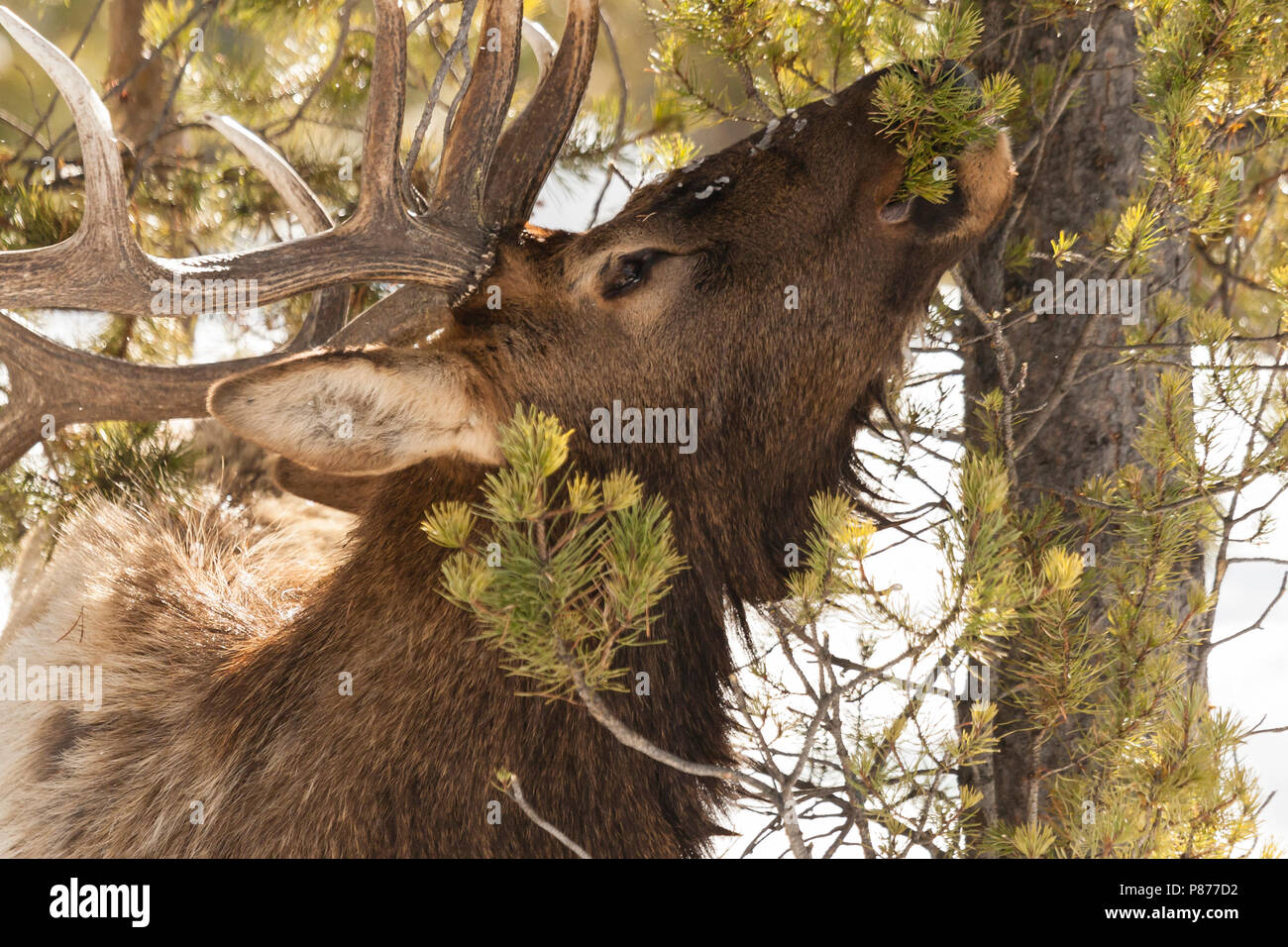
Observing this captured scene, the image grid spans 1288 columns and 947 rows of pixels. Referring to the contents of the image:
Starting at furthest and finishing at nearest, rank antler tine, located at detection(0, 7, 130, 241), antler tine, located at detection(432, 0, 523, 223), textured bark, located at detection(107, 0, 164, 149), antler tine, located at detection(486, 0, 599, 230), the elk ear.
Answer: textured bark, located at detection(107, 0, 164, 149)
antler tine, located at detection(486, 0, 599, 230)
antler tine, located at detection(432, 0, 523, 223)
antler tine, located at detection(0, 7, 130, 241)
the elk ear

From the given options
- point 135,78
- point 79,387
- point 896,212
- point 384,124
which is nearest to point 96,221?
point 79,387

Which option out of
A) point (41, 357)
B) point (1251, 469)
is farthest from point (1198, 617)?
point (41, 357)

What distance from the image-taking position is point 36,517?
341cm

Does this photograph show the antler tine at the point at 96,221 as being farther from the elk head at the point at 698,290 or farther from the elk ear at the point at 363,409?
the elk ear at the point at 363,409

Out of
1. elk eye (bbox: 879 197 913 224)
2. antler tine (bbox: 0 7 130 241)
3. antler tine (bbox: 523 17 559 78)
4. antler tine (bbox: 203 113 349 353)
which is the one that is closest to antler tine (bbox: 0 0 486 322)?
antler tine (bbox: 0 7 130 241)

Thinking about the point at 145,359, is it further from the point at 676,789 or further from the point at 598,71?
the point at 598,71

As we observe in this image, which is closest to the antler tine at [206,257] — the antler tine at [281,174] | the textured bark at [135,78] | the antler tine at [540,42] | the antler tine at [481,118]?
the antler tine at [481,118]

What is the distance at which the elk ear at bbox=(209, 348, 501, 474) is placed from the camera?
1.92 m

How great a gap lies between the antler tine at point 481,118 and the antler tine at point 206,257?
0.41 feet

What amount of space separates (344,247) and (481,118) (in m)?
0.41

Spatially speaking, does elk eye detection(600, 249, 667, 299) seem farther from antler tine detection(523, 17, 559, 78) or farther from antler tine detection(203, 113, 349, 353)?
antler tine detection(203, 113, 349, 353)

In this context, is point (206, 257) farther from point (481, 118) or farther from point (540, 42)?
point (540, 42)

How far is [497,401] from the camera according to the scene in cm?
219

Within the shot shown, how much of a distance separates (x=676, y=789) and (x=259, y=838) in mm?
791
